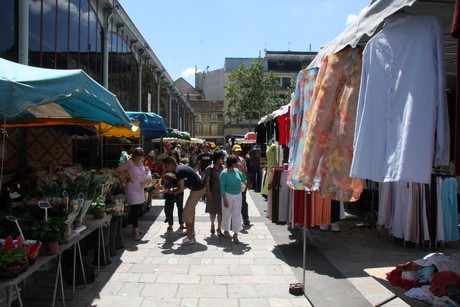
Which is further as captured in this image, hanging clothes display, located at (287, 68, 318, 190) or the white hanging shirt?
hanging clothes display, located at (287, 68, 318, 190)

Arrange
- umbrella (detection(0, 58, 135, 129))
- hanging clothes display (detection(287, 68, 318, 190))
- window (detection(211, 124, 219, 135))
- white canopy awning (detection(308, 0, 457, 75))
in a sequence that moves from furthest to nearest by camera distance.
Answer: window (detection(211, 124, 219, 135)) → hanging clothes display (detection(287, 68, 318, 190)) → umbrella (detection(0, 58, 135, 129)) → white canopy awning (detection(308, 0, 457, 75))

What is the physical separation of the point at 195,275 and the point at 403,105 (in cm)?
401

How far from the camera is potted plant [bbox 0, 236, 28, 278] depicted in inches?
118

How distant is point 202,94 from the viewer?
63.4 meters

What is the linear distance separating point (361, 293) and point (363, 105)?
3116 millimetres

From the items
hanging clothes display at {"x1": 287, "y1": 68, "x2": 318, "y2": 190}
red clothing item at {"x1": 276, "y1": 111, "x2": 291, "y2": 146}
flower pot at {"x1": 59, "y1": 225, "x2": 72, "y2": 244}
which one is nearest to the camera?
hanging clothes display at {"x1": 287, "y1": 68, "x2": 318, "y2": 190}

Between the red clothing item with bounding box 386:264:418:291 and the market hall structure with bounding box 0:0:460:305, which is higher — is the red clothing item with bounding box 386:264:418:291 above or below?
below

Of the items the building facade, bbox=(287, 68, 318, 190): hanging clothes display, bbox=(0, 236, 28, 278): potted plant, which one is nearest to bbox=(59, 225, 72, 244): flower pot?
bbox=(0, 236, 28, 278): potted plant

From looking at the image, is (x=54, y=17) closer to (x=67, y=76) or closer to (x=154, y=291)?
(x=67, y=76)

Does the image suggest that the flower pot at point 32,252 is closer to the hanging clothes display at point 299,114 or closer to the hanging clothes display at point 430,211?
the hanging clothes display at point 299,114

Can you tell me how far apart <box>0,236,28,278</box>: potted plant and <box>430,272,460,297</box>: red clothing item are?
3147 millimetres

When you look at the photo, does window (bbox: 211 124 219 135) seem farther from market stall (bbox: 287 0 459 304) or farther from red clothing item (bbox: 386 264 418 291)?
red clothing item (bbox: 386 264 418 291)

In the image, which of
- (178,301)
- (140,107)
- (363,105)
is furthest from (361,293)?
(140,107)

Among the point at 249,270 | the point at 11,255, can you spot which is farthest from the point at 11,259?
the point at 249,270
